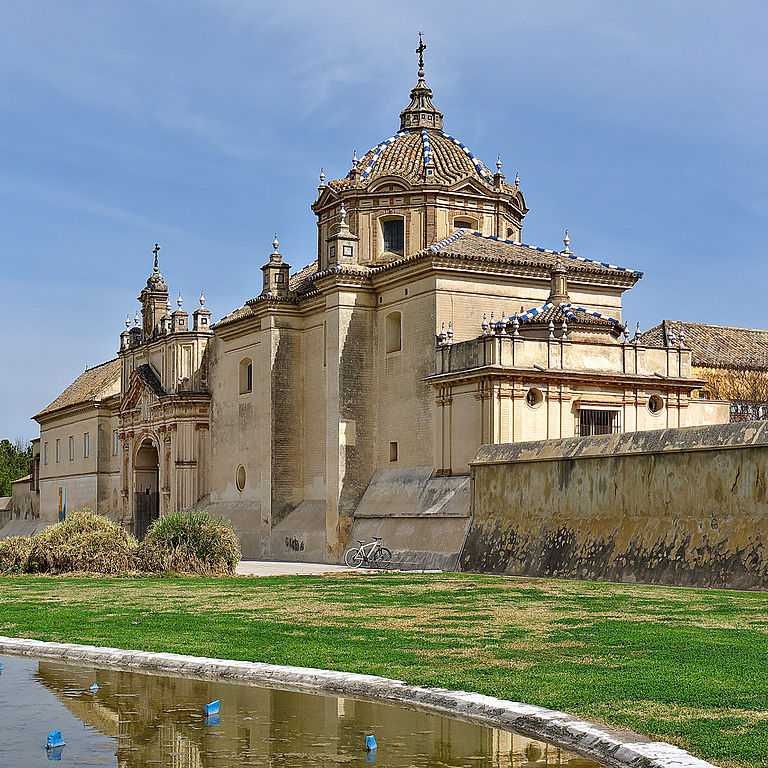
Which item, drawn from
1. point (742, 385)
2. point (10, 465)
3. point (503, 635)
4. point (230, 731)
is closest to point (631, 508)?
point (503, 635)

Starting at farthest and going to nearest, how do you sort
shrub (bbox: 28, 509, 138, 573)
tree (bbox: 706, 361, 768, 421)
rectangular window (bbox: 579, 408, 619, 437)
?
tree (bbox: 706, 361, 768, 421)
rectangular window (bbox: 579, 408, 619, 437)
shrub (bbox: 28, 509, 138, 573)

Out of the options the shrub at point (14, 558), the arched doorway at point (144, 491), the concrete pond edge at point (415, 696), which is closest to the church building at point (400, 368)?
the arched doorway at point (144, 491)

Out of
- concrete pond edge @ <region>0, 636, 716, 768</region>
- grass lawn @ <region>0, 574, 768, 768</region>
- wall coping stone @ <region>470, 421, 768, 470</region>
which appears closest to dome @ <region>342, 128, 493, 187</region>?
wall coping stone @ <region>470, 421, 768, 470</region>

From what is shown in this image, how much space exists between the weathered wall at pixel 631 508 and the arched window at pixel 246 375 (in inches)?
665

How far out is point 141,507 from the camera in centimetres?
4881

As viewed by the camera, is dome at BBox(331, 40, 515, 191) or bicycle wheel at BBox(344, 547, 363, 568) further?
dome at BBox(331, 40, 515, 191)

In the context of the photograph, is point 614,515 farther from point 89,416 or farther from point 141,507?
point 89,416

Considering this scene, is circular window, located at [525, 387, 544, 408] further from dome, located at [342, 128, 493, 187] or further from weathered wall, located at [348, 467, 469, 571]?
dome, located at [342, 128, 493, 187]

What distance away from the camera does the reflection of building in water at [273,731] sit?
6945mm

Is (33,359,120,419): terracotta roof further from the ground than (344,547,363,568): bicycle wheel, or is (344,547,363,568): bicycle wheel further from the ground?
(33,359,120,419): terracotta roof

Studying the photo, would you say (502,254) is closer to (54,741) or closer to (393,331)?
(393,331)

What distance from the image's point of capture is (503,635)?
11516mm

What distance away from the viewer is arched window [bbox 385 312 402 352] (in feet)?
112

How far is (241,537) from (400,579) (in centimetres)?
1862
